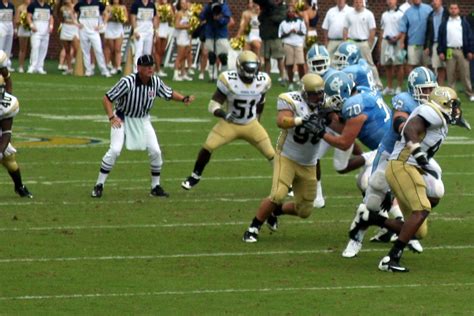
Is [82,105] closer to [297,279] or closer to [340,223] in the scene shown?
[340,223]

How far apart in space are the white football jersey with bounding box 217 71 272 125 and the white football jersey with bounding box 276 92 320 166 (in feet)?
7.76

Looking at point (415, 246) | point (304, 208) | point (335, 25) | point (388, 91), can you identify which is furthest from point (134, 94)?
point (388, 91)

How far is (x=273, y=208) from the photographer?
12.0 m

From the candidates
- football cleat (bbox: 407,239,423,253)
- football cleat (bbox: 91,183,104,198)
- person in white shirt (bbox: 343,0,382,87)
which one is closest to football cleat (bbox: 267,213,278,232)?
football cleat (bbox: 407,239,423,253)

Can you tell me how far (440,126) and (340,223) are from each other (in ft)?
8.70

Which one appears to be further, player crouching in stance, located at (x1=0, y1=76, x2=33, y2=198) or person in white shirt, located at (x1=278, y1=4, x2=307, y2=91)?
person in white shirt, located at (x1=278, y1=4, x2=307, y2=91)

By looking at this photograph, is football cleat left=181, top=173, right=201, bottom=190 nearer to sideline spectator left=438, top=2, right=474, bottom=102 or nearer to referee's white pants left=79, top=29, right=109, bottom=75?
sideline spectator left=438, top=2, right=474, bottom=102

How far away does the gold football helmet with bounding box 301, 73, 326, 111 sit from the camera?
11.7 m

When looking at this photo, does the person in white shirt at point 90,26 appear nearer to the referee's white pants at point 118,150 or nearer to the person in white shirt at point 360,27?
the person in white shirt at point 360,27

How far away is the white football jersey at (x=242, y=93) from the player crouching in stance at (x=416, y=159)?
12.1 feet

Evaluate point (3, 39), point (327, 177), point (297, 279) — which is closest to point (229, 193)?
point (327, 177)

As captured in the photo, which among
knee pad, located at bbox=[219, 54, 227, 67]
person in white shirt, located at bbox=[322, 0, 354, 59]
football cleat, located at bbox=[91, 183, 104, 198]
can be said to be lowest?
knee pad, located at bbox=[219, 54, 227, 67]

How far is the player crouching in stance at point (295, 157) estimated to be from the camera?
462 inches

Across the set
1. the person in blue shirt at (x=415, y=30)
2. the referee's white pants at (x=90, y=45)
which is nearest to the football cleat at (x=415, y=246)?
the person in blue shirt at (x=415, y=30)
